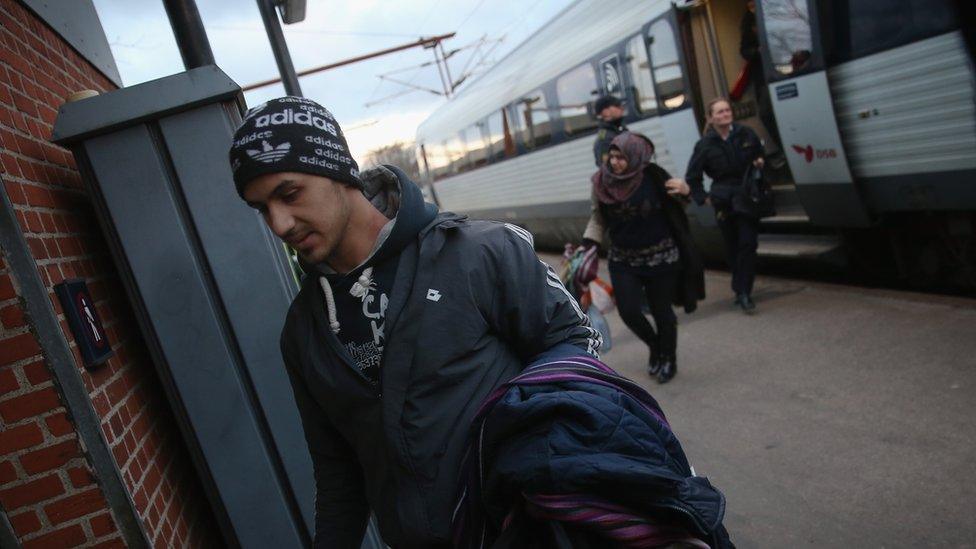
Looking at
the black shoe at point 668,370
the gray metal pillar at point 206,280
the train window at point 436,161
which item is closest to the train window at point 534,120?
the black shoe at point 668,370

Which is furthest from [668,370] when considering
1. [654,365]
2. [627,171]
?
[627,171]

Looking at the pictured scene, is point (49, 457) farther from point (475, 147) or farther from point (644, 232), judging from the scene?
point (475, 147)

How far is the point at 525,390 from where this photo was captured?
143 centimetres

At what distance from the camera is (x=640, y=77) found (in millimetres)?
8094

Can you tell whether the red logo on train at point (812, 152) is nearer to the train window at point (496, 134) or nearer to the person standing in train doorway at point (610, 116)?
the person standing in train doorway at point (610, 116)

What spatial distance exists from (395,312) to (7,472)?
1162 millimetres

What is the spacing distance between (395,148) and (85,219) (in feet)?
197

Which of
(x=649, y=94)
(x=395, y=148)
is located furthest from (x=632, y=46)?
(x=395, y=148)

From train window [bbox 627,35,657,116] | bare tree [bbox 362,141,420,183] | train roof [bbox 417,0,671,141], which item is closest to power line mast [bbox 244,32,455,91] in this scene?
train roof [bbox 417,0,671,141]

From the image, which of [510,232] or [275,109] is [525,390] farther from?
[275,109]

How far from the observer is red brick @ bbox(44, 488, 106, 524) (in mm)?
1837

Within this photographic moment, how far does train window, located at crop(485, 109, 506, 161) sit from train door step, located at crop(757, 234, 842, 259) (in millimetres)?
6901

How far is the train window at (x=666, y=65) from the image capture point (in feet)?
24.3

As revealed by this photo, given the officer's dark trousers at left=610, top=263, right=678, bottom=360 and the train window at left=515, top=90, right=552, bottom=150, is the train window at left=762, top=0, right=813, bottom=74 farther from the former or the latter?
the train window at left=515, top=90, right=552, bottom=150
